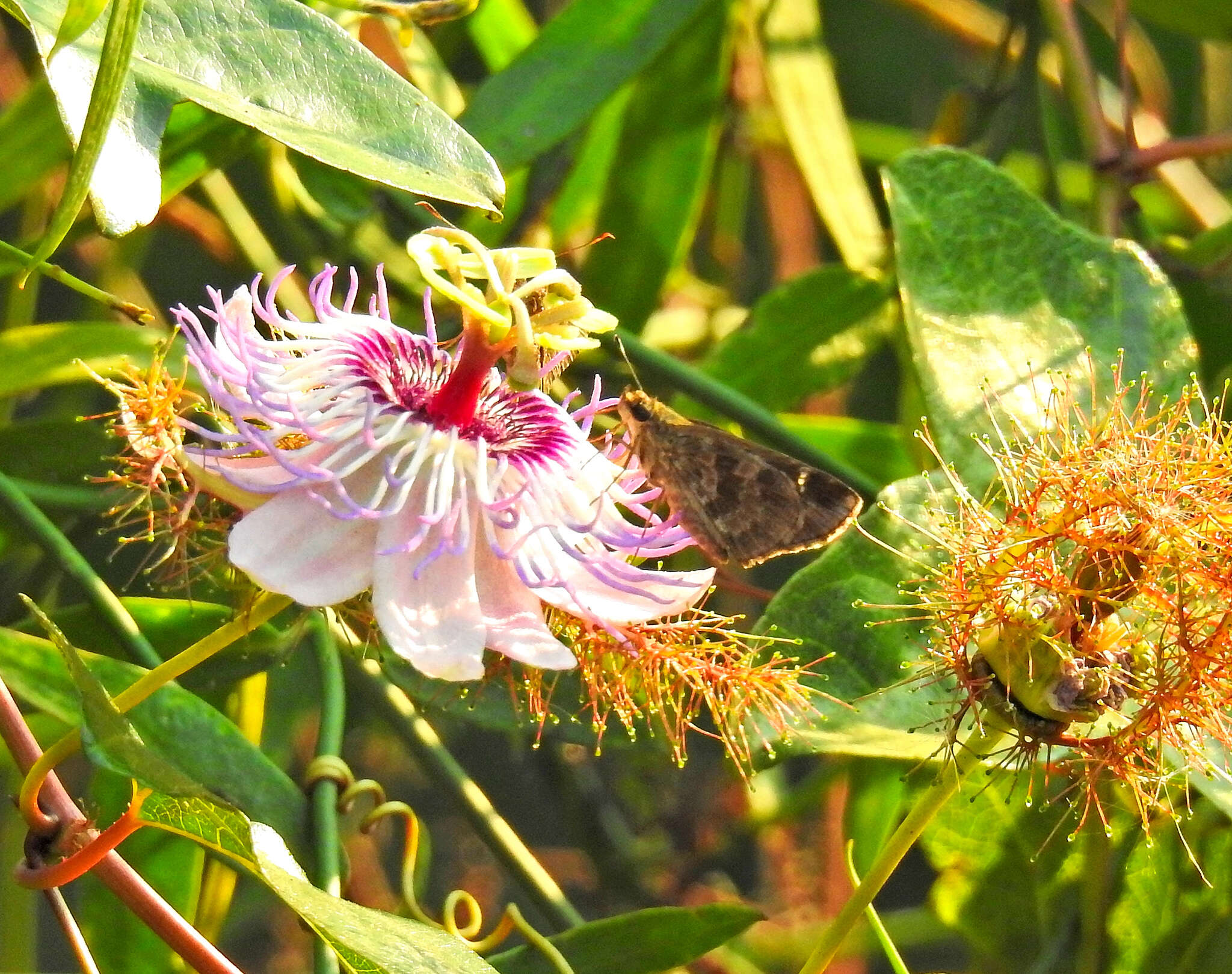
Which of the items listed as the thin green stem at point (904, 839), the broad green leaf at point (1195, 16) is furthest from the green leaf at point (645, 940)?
the broad green leaf at point (1195, 16)

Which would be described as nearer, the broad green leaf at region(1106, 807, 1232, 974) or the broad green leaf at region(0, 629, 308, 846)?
the broad green leaf at region(0, 629, 308, 846)

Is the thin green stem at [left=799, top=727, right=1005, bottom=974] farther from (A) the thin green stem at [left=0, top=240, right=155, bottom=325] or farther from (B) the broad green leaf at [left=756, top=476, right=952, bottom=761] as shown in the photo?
(A) the thin green stem at [left=0, top=240, right=155, bottom=325]

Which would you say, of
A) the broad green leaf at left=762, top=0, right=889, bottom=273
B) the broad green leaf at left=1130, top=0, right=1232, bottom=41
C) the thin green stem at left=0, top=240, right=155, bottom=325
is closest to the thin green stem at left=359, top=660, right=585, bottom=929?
the thin green stem at left=0, top=240, right=155, bottom=325

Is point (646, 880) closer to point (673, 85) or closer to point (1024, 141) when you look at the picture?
point (673, 85)

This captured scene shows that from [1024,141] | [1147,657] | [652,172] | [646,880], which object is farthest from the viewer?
[1024,141]

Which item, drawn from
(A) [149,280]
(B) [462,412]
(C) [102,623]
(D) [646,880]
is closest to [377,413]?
(B) [462,412]

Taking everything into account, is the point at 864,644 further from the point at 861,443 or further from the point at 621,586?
the point at 861,443

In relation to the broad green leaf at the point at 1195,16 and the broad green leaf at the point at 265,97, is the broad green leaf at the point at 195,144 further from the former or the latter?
the broad green leaf at the point at 1195,16
